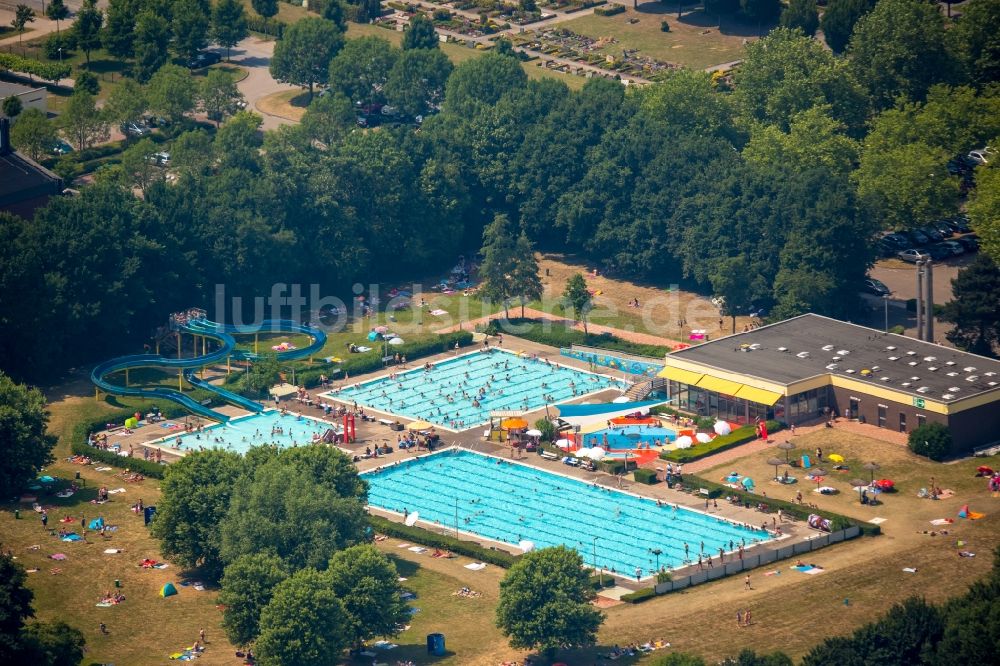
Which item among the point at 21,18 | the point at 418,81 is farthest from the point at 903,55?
the point at 21,18

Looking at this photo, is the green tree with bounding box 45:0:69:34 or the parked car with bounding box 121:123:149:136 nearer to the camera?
the parked car with bounding box 121:123:149:136

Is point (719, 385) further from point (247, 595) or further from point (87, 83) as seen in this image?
point (87, 83)

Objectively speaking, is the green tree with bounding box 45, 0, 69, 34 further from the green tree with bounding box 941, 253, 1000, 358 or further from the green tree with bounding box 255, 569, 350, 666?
the green tree with bounding box 255, 569, 350, 666

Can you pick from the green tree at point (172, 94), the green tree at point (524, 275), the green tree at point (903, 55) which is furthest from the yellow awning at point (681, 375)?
the green tree at point (172, 94)

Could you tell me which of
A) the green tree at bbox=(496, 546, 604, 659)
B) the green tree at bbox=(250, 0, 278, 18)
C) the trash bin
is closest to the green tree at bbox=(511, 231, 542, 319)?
the green tree at bbox=(496, 546, 604, 659)

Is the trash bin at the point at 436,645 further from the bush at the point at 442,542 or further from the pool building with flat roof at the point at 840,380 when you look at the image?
the pool building with flat roof at the point at 840,380

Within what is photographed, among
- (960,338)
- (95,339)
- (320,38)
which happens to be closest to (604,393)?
(960,338)
